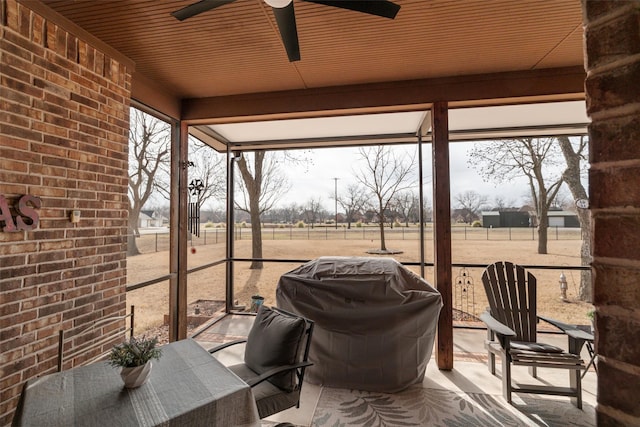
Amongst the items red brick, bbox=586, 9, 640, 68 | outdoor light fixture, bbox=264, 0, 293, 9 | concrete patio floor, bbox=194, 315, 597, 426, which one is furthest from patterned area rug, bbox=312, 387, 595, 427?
outdoor light fixture, bbox=264, 0, 293, 9

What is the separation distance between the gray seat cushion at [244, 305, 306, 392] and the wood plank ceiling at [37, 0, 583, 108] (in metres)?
2.22

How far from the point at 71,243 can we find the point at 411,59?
3229 millimetres

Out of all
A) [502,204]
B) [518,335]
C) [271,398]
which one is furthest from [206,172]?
[502,204]

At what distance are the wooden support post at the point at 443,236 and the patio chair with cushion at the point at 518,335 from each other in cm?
37

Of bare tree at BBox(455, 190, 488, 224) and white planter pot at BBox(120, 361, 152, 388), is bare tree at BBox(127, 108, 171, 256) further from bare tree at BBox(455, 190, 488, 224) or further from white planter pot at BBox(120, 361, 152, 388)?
bare tree at BBox(455, 190, 488, 224)

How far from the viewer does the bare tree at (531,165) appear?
16.2ft

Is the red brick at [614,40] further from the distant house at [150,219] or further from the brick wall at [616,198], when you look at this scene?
the distant house at [150,219]

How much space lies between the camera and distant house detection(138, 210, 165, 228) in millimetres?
3202

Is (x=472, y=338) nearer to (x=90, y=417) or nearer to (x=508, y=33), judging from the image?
(x=508, y=33)

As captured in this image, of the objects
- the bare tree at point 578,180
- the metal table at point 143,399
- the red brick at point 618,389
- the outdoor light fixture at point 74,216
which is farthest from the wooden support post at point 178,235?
the bare tree at point 578,180

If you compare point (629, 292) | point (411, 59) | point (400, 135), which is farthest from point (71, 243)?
point (400, 135)

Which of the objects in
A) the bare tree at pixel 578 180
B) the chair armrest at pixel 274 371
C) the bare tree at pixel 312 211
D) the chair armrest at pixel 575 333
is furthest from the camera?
the bare tree at pixel 312 211

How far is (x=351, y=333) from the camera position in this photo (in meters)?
2.78

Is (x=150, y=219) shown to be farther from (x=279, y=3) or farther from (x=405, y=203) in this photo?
(x=405, y=203)
